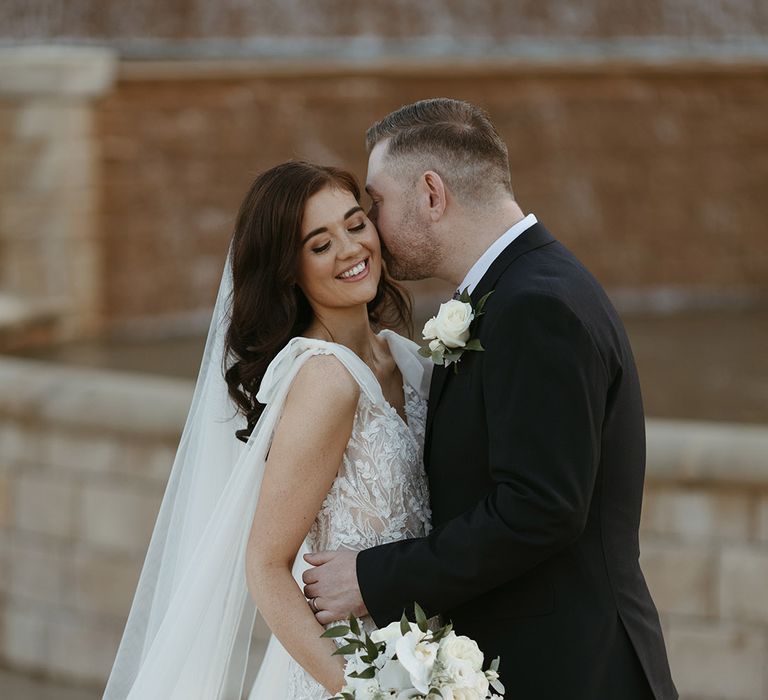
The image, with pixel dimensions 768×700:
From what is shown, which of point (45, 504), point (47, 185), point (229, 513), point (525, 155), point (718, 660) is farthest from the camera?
point (525, 155)

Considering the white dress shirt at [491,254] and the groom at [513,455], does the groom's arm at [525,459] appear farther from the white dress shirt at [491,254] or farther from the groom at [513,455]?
the white dress shirt at [491,254]

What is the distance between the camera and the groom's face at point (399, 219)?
279 centimetres

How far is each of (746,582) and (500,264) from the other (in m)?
2.41

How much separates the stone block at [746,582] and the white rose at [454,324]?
2.38m

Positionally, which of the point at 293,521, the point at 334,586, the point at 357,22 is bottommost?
the point at 334,586

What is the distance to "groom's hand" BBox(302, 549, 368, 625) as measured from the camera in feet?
8.71

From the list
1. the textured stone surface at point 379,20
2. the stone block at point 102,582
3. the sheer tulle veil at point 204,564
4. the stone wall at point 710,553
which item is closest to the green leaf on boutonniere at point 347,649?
the sheer tulle veil at point 204,564

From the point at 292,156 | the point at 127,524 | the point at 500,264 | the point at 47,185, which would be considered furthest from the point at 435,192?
the point at 47,185

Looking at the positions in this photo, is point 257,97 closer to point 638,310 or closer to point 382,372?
point 638,310

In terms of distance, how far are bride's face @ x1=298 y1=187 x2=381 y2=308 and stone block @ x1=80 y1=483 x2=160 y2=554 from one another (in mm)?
2785

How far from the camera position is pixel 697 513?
186 inches

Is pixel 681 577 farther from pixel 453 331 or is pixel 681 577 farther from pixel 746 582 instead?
pixel 453 331

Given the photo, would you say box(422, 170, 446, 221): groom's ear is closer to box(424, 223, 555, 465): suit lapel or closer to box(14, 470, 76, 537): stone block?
box(424, 223, 555, 465): suit lapel

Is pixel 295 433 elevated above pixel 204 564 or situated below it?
above
